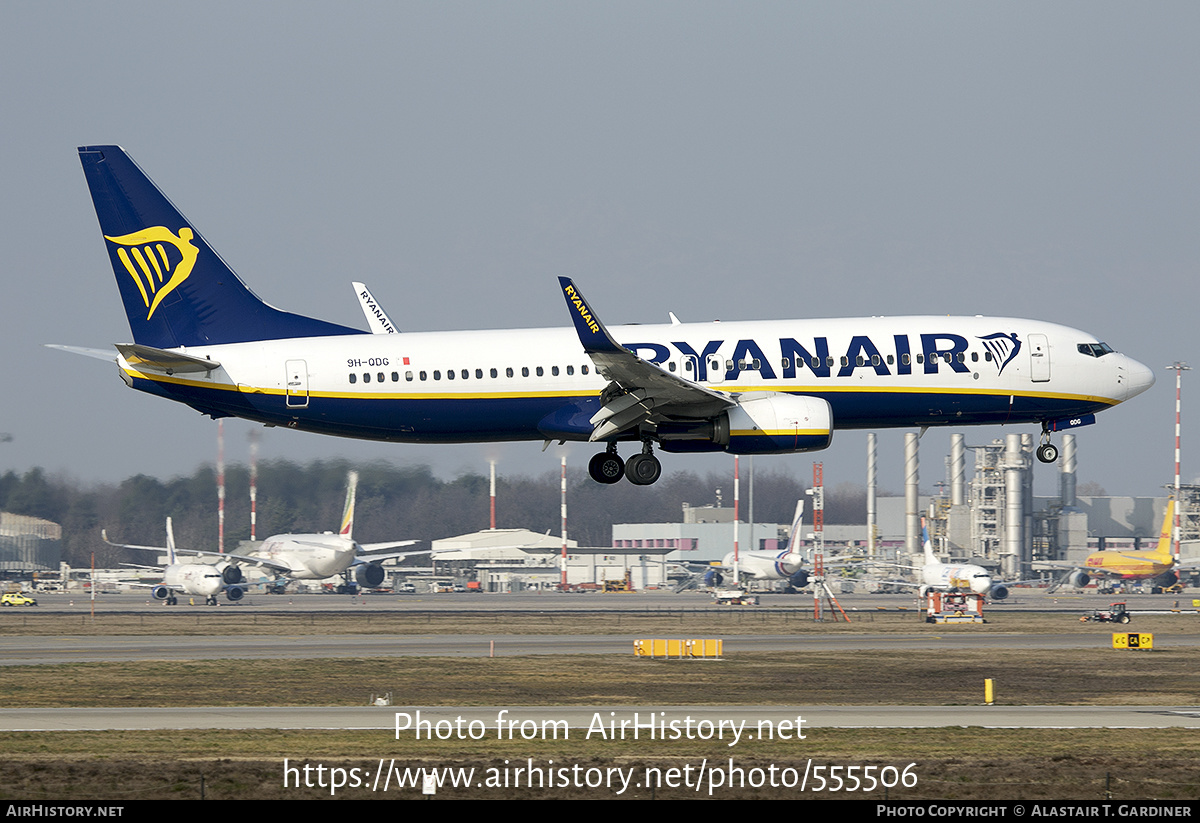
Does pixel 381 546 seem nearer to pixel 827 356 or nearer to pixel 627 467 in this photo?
pixel 627 467

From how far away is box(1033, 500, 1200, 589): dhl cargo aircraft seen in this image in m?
138

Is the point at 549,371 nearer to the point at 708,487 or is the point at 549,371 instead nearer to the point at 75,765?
the point at 75,765

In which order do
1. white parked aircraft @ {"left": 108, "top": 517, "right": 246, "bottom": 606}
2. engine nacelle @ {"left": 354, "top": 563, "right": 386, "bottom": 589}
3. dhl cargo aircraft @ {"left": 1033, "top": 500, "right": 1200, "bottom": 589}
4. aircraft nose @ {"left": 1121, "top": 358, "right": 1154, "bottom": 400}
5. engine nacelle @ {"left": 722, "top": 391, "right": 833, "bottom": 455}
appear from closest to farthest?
1. engine nacelle @ {"left": 722, "top": 391, "right": 833, "bottom": 455}
2. aircraft nose @ {"left": 1121, "top": 358, "right": 1154, "bottom": 400}
3. white parked aircraft @ {"left": 108, "top": 517, "right": 246, "bottom": 606}
4. engine nacelle @ {"left": 354, "top": 563, "right": 386, "bottom": 589}
5. dhl cargo aircraft @ {"left": 1033, "top": 500, "right": 1200, "bottom": 589}

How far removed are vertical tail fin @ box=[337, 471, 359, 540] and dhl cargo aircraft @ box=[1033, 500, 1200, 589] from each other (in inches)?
2780

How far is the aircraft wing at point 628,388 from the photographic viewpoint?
4200 cm

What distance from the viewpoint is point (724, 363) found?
4584cm

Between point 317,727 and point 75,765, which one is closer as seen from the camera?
point 75,765

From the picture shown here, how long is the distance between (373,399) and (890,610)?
6603cm

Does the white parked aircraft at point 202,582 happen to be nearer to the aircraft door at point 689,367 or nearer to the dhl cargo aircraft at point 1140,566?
the aircraft door at point 689,367

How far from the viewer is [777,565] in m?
135

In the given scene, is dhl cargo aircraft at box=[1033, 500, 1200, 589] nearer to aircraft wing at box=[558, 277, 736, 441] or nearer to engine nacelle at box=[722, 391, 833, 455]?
engine nacelle at box=[722, 391, 833, 455]

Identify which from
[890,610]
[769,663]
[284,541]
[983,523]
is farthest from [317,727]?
[983,523]

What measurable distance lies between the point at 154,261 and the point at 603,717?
22268mm

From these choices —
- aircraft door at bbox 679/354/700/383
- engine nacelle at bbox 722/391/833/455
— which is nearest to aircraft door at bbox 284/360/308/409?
aircraft door at bbox 679/354/700/383
